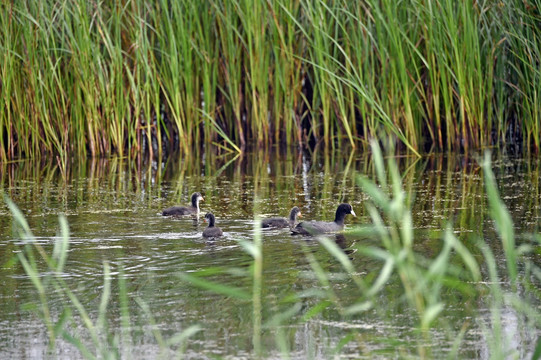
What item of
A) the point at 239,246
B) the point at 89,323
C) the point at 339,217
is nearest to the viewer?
the point at 89,323

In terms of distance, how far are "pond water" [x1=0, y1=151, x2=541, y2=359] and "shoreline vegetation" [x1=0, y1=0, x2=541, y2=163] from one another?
1.74 ft

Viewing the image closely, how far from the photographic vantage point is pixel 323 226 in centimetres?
841

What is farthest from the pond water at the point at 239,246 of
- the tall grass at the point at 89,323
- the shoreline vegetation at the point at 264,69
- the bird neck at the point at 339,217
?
the shoreline vegetation at the point at 264,69

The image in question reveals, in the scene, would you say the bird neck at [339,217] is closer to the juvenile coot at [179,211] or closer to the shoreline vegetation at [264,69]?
the juvenile coot at [179,211]

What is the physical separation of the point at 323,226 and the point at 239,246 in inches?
36.9

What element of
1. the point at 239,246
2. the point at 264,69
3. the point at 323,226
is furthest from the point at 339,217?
the point at 264,69

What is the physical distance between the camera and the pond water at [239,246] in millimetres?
5207

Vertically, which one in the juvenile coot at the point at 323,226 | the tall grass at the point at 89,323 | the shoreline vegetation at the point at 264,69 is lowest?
the tall grass at the point at 89,323

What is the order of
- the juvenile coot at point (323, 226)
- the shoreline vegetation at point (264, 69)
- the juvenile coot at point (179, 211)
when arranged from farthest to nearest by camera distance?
the shoreline vegetation at point (264, 69)
the juvenile coot at point (179, 211)
the juvenile coot at point (323, 226)

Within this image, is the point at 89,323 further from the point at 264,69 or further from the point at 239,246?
the point at 264,69

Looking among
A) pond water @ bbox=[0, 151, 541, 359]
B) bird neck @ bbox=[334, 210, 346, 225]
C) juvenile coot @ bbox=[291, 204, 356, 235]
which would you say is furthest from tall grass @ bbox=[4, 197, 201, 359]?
bird neck @ bbox=[334, 210, 346, 225]

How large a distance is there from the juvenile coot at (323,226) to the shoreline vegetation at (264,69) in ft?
9.84

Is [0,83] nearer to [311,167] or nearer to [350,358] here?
[311,167]

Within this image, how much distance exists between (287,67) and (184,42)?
1.52 meters
